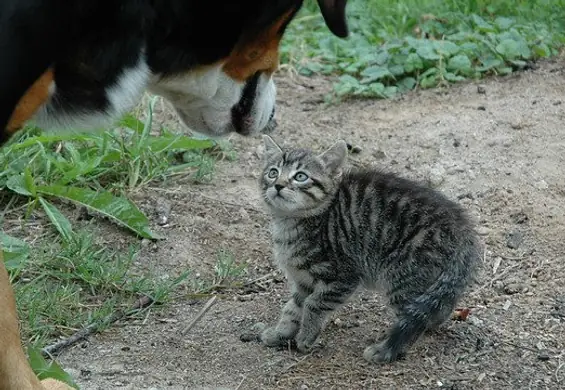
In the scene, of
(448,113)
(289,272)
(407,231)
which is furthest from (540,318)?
(448,113)

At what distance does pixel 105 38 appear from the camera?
10.9 feet

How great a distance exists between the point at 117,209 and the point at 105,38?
216cm

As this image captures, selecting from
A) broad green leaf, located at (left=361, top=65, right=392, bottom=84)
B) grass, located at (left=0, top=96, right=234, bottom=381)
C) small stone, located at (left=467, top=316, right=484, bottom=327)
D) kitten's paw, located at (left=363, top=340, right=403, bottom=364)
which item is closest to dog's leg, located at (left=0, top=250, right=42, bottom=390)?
grass, located at (left=0, top=96, right=234, bottom=381)

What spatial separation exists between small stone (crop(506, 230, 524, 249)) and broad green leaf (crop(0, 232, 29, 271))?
211 centimetres

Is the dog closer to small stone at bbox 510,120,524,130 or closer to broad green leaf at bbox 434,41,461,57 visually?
small stone at bbox 510,120,524,130

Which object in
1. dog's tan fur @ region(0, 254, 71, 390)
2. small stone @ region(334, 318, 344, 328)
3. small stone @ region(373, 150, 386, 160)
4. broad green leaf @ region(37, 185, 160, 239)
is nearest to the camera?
dog's tan fur @ region(0, 254, 71, 390)

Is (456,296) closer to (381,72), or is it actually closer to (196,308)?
(196,308)

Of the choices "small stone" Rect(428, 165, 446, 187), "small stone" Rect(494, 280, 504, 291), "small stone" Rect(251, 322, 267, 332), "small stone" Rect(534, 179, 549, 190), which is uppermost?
"small stone" Rect(251, 322, 267, 332)

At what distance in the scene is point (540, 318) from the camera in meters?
4.76

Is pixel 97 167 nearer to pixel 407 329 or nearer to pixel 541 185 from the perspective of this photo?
pixel 407 329

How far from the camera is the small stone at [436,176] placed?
231 inches

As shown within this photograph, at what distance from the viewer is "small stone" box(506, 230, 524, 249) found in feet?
17.4

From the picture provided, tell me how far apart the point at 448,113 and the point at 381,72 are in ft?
1.95

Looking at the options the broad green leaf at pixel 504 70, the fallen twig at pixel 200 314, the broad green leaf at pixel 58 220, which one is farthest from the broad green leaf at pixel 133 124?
the broad green leaf at pixel 504 70
